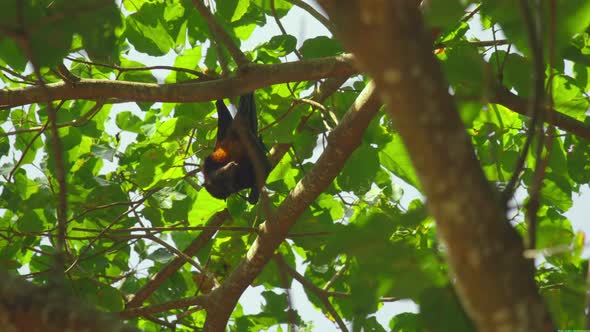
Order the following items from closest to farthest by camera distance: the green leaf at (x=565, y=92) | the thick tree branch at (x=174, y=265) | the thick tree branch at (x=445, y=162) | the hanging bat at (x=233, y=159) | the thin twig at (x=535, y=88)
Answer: the thick tree branch at (x=445, y=162)
the thin twig at (x=535, y=88)
the green leaf at (x=565, y=92)
the thick tree branch at (x=174, y=265)
the hanging bat at (x=233, y=159)

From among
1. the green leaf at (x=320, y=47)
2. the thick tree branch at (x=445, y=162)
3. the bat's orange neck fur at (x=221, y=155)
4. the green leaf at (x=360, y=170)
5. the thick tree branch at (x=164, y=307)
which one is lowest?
the thick tree branch at (x=445, y=162)

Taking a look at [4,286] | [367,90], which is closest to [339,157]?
[367,90]

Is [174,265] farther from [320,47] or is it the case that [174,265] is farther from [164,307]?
[320,47]

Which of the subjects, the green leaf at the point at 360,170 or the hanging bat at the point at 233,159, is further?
the hanging bat at the point at 233,159

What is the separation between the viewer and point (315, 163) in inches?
196

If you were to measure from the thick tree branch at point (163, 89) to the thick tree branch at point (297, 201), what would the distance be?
1.35 ft

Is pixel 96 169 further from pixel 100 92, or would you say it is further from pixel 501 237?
pixel 501 237

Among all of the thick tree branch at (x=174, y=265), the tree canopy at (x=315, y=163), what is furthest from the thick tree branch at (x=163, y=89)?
the thick tree branch at (x=174, y=265)

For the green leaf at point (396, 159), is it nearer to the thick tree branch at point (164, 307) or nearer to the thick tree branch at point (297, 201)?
the thick tree branch at point (297, 201)

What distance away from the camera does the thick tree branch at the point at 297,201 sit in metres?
4.66

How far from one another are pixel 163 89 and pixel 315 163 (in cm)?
114

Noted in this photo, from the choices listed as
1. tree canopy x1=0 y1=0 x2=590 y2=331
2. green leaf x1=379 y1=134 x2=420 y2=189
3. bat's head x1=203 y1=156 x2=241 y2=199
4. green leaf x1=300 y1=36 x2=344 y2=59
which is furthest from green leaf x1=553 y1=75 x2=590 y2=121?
bat's head x1=203 y1=156 x2=241 y2=199

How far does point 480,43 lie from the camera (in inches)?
192

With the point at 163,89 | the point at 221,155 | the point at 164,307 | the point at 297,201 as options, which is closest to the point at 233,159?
the point at 221,155
